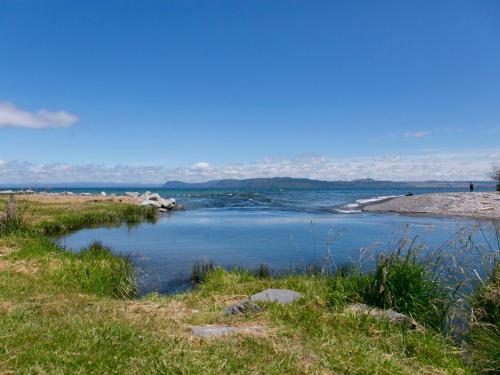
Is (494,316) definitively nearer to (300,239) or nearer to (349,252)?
(349,252)

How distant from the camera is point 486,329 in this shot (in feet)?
25.0

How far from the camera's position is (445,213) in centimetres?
4312

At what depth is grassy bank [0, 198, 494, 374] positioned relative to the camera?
5.81m

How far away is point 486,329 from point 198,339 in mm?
5375

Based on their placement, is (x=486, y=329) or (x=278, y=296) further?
(x=278, y=296)

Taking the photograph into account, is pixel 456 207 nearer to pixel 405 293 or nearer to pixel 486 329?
pixel 405 293

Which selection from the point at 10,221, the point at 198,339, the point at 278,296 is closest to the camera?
the point at 198,339

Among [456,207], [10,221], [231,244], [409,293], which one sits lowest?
[231,244]

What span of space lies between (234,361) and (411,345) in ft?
10.4

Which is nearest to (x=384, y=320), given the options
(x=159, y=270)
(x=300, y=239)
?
(x=159, y=270)

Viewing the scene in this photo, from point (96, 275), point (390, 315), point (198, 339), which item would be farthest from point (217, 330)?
Result: point (96, 275)

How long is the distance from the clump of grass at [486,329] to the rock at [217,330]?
3820 mm

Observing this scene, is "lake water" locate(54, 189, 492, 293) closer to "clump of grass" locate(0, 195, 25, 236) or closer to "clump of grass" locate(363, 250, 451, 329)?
"clump of grass" locate(363, 250, 451, 329)

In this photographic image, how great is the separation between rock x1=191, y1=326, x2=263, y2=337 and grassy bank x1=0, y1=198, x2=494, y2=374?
0.22m
